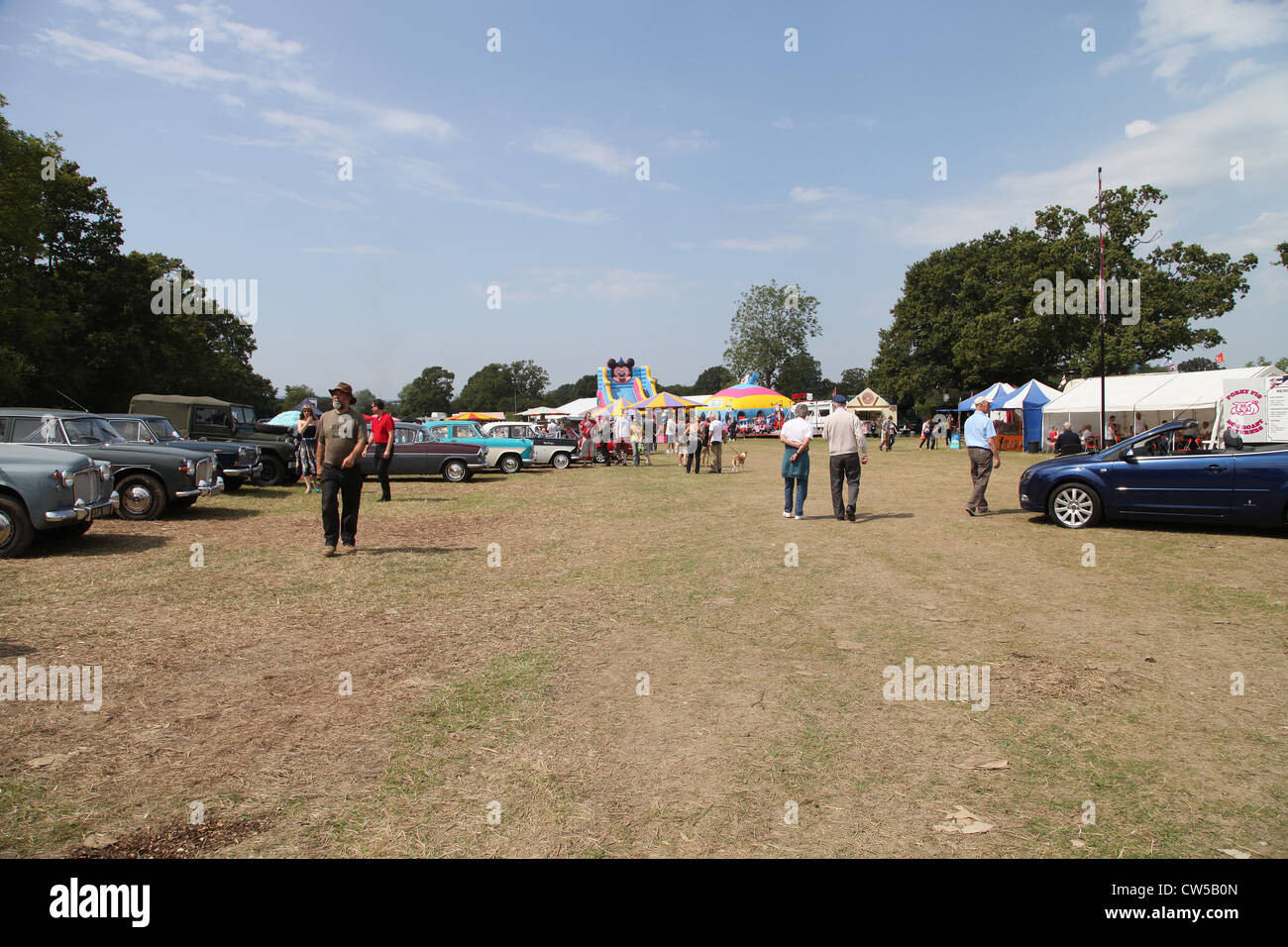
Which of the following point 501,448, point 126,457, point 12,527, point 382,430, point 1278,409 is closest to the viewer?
point 12,527

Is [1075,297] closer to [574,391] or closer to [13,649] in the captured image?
[13,649]

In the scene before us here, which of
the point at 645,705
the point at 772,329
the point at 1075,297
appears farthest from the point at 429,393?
the point at 645,705

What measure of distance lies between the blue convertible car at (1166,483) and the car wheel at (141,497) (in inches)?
554

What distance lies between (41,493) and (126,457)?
3.49 metres

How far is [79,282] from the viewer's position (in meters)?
38.3

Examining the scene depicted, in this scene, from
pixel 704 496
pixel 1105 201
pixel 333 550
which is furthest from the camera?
pixel 1105 201

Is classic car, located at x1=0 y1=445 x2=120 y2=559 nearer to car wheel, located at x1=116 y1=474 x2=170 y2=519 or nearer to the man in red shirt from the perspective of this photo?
car wheel, located at x1=116 y1=474 x2=170 y2=519

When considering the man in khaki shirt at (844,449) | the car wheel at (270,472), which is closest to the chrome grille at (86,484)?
the car wheel at (270,472)

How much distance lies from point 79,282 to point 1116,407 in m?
49.0

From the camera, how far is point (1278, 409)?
20125mm
